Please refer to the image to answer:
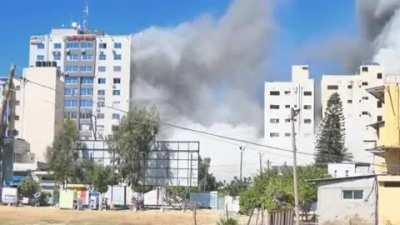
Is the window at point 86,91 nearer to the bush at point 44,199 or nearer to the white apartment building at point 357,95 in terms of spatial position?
the white apartment building at point 357,95

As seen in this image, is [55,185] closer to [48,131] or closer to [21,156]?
[21,156]

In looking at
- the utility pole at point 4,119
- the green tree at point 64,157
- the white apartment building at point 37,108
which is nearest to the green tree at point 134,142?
the green tree at point 64,157

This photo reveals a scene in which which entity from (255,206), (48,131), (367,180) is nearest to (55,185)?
(48,131)

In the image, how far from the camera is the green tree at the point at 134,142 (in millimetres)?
123500

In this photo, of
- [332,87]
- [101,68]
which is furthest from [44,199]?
[101,68]

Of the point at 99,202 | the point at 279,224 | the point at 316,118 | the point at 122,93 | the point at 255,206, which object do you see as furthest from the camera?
the point at 122,93

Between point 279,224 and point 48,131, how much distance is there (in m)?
136

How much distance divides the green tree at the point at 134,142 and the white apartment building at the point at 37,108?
49000mm

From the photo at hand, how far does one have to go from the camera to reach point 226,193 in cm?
12594

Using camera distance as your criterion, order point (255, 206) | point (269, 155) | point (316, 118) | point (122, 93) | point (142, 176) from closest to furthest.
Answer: point (255, 206)
point (142, 176)
point (269, 155)
point (316, 118)
point (122, 93)

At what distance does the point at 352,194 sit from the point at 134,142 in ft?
231

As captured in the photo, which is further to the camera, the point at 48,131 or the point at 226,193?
the point at 48,131

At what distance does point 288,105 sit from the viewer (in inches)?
6609

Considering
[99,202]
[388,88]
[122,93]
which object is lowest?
[99,202]
